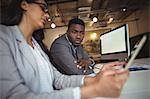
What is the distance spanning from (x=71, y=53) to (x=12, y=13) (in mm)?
699

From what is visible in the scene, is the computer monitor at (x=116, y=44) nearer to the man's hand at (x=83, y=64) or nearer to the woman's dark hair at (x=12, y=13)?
the man's hand at (x=83, y=64)

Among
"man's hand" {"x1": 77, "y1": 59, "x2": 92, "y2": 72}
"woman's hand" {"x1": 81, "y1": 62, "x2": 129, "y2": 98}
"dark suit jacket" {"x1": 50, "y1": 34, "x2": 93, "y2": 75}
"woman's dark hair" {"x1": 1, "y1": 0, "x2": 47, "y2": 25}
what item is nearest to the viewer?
"woman's hand" {"x1": 81, "y1": 62, "x2": 129, "y2": 98}

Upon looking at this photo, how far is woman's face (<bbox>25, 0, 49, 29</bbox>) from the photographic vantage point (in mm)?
629

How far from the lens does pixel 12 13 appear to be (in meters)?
0.63

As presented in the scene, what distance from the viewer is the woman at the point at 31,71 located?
1.30ft

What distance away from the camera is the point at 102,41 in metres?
1.87

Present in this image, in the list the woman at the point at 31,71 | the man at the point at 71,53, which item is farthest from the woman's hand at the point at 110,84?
the man at the point at 71,53

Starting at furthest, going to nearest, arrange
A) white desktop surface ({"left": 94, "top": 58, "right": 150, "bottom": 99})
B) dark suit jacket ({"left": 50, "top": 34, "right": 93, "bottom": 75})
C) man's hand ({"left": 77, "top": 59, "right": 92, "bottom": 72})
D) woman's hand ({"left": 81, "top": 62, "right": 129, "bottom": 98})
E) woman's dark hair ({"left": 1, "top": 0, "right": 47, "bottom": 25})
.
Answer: man's hand ({"left": 77, "top": 59, "right": 92, "bottom": 72})
dark suit jacket ({"left": 50, "top": 34, "right": 93, "bottom": 75})
white desktop surface ({"left": 94, "top": 58, "right": 150, "bottom": 99})
woman's dark hair ({"left": 1, "top": 0, "right": 47, "bottom": 25})
woman's hand ({"left": 81, "top": 62, "right": 129, "bottom": 98})

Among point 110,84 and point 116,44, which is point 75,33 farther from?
point 110,84

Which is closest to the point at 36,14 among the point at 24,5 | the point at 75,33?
the point at 24,5

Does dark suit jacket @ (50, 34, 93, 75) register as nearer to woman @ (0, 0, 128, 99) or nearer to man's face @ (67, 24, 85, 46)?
man's face @ (67, 24, 85, 46)

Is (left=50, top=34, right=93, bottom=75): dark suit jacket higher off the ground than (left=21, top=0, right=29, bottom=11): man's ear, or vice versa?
(left=21, top=0, right=29, bottom=11): man's ear

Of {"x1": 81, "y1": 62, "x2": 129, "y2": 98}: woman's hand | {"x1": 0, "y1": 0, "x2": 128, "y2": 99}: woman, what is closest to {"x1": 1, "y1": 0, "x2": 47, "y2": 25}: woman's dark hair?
{"x1": 0, "y1": 0, "x2": 128, "y2": 99}: woman

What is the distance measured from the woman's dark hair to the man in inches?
19.1
